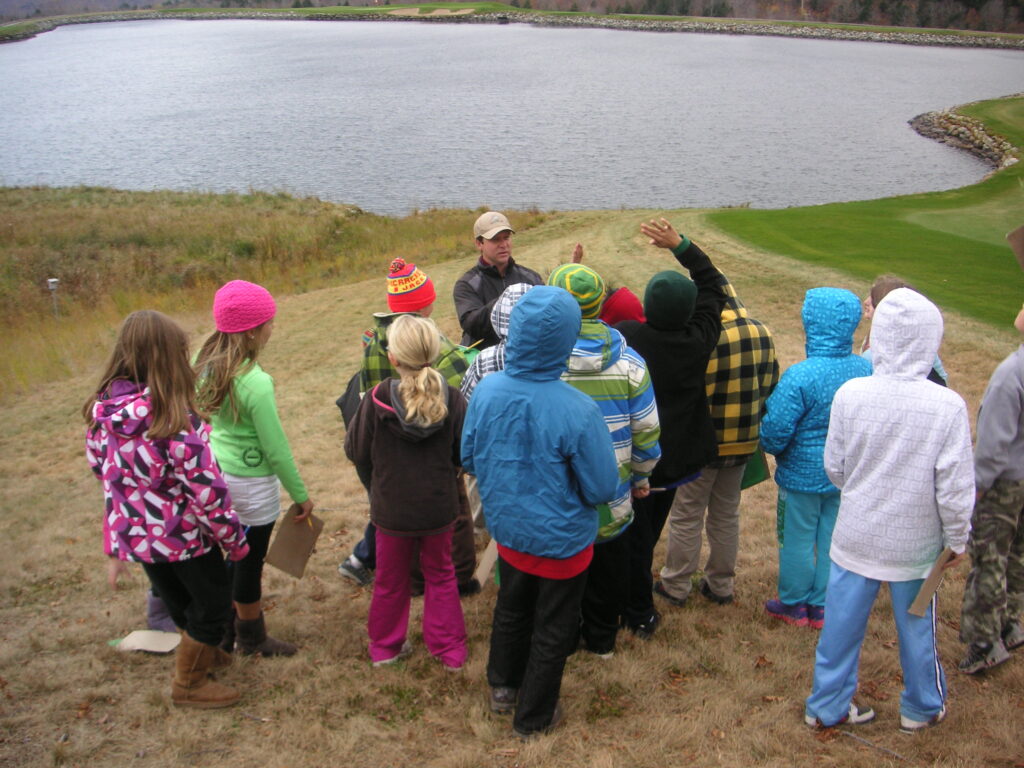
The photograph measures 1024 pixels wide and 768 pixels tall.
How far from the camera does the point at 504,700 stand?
364 cm

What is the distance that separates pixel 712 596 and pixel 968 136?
40.5 m

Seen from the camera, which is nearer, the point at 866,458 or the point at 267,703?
the point at 866,458

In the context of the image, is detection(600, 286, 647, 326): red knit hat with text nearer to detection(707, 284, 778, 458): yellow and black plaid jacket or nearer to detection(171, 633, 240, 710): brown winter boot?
detection(707, 284, 778, 458): yellow and black plaid jacket

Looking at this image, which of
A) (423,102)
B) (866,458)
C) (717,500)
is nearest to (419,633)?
(717,500)

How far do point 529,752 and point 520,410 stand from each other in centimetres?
146

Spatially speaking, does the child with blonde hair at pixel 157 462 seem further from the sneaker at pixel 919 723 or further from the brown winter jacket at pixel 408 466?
the sneaker at pixel 919 723

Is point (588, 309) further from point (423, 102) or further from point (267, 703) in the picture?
point (423, 102)

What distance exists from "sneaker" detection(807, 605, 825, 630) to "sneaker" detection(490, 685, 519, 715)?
181cm

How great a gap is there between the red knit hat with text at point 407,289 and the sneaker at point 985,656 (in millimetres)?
3284

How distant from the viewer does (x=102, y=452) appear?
325 centimetres

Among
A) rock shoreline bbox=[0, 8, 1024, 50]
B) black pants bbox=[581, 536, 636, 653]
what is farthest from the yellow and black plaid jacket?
rock shoreline bbox=[0, 8, 1024, 50]

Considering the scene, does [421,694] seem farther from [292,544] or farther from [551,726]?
[292,544]

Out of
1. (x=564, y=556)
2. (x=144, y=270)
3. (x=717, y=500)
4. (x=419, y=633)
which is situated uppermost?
(x=564, y=556)

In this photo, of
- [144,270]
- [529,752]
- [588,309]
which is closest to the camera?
[529,752]
